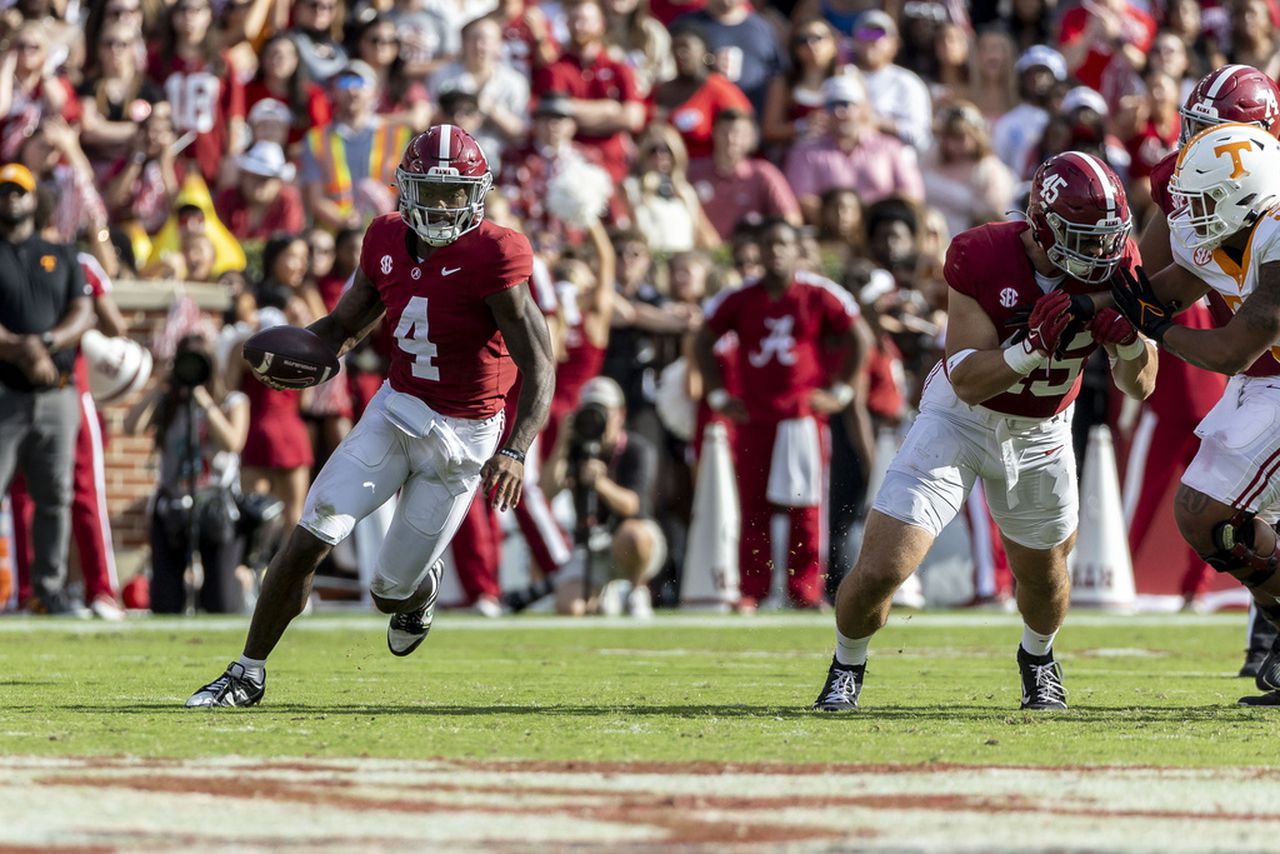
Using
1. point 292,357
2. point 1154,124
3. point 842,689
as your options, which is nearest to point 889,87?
point 1154,124

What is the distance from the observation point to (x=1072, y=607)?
1374 cm

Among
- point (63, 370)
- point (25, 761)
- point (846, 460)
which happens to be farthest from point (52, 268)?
point (25, 761)

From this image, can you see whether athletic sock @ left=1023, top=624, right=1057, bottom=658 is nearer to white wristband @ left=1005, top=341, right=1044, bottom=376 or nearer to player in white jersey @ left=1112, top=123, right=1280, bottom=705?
player in white jersey @ left=1112, top=123, right=1280, bottom=705

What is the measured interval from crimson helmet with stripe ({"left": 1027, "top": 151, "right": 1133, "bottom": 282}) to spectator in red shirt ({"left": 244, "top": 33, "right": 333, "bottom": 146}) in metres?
9.92

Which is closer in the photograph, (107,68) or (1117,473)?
(1117,473)

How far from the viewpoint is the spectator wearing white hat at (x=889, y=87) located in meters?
16.6

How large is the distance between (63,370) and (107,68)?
4024 mm

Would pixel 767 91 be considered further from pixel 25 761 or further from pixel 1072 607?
pixel 25 761

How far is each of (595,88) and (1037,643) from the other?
9.41 m

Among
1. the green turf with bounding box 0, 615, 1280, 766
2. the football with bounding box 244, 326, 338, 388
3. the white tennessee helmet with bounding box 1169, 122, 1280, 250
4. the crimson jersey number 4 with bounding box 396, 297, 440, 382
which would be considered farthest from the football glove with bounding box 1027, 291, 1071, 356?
the football with bounding box 244, 326, 338, 388

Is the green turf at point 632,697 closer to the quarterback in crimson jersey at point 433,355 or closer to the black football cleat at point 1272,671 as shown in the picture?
the black football cleat at point 1272,671

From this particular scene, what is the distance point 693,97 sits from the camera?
16281 millimetres

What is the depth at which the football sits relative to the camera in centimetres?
768

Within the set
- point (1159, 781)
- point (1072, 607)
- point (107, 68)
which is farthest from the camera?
point (107, 68)
